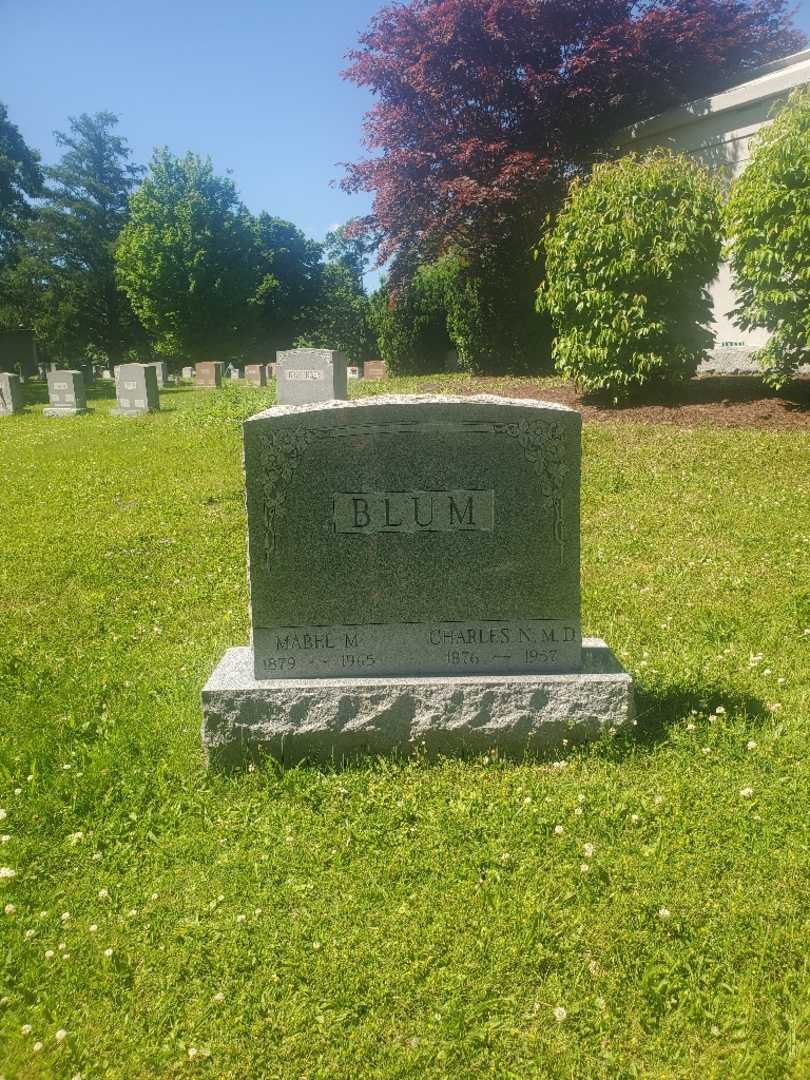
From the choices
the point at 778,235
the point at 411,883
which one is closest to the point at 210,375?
the point at 778,235

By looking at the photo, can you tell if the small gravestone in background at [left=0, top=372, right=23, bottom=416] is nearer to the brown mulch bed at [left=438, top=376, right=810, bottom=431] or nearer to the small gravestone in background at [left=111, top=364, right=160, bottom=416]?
the small gravestone in background at [left=111, top=364, right=160, bottom=416]

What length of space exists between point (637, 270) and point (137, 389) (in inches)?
568

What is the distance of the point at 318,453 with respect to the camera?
3785 millimetres

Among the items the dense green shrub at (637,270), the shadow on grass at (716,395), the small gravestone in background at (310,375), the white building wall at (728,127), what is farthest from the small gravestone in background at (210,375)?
the dense green shrub at (637,270)

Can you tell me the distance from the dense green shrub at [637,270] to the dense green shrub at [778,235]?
0.71m

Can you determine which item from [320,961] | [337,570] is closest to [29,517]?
[337,570]

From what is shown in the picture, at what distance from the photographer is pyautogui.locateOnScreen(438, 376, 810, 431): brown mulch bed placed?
37.7 ft

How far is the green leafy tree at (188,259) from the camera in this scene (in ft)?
143

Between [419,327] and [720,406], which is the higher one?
[419,327]

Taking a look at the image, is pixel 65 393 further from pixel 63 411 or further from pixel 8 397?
pixel 8 397

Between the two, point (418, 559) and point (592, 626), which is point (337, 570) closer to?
point (418, 559)

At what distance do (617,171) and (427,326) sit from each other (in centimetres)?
1464

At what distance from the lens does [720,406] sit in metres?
12.5

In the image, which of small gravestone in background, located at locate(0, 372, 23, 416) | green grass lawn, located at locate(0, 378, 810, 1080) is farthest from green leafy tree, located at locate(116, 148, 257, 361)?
green grass lawn, located at locate(0, 378, 810, 1080)
